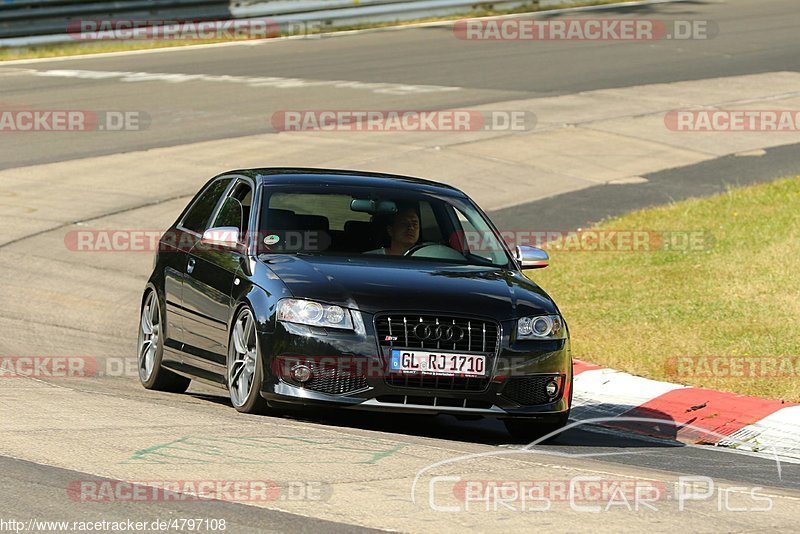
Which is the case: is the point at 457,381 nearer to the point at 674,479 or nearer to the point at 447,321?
the point at 447,321

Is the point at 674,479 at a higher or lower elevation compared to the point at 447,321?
lower

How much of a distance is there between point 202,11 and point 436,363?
2447cm

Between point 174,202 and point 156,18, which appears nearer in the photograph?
point 174,202

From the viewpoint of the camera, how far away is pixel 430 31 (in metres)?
33.1

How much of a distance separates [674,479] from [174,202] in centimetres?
1229

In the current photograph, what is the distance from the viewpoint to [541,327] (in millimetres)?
8898

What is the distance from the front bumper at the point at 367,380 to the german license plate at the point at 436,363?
59 millimetres

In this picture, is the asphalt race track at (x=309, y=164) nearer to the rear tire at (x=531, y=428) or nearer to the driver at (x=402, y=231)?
the rear tire at (x=531, y=428)

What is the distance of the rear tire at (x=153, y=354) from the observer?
34.2 ft

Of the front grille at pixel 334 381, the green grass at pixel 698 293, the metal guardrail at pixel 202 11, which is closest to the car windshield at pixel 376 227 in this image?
the front grille at pixel 334 381

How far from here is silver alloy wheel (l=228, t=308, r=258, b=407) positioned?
8805mm

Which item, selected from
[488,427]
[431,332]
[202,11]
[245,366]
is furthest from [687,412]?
[202,11]

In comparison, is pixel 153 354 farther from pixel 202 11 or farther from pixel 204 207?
pixel 202 11

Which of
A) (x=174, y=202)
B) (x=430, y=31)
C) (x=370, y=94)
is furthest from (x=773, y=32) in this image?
(x=174, y=202)
